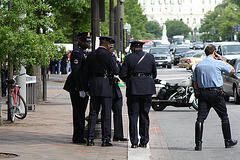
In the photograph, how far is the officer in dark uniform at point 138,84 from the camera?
30.3ft

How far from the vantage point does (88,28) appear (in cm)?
3356

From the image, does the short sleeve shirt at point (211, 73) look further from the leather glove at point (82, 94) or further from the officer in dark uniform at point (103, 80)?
the leather glove at point (82, 94)

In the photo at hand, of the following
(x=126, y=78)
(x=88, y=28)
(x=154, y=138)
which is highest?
(x=88, y=28)

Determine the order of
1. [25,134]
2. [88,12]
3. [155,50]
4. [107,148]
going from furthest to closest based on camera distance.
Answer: [155,50] → [88,12] → [25,134] → [107,148]

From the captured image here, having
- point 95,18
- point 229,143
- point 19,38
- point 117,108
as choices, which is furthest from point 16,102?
point 229,143

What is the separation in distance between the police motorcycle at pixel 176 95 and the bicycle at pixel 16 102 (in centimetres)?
478

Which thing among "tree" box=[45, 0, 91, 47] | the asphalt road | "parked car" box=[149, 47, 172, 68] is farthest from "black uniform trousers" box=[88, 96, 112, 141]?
"parked car" box=[149, 47, 172, 68]

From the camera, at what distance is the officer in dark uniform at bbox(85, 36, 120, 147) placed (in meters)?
9.26

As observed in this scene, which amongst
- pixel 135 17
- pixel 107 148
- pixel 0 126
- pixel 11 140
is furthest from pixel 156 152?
pixel 135 17

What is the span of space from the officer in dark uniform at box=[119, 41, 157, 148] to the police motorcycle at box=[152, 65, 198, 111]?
7215mm

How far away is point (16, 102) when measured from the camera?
13.4 m

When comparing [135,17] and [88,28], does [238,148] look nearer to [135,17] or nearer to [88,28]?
[88,28]

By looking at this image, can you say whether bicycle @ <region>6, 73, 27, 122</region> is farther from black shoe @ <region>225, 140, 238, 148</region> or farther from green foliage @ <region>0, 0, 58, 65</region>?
black shoe @ <region>225, 140, 238, 148</region>

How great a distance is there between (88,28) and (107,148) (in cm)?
2483
